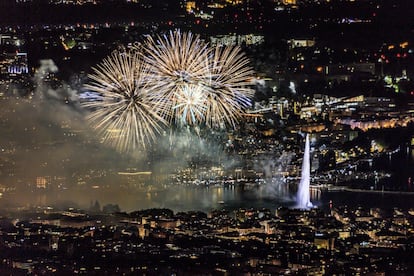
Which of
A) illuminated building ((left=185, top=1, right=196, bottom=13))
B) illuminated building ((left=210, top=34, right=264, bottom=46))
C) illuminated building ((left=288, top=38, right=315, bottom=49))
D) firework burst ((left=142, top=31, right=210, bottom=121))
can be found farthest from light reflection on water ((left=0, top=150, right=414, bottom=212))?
illuminated building ((left=288, top=38, right=315, bottom=49))

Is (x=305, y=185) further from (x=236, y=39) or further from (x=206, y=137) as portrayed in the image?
(x=236, y=39)

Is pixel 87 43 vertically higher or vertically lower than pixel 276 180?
→ higher

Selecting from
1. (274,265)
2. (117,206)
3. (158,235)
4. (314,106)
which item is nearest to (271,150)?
(314,106)

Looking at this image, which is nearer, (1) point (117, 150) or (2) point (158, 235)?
(2) point (158, 235)

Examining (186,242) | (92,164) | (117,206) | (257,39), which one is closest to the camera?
(186,242)

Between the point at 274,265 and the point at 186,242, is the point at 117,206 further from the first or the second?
the point at 274,265

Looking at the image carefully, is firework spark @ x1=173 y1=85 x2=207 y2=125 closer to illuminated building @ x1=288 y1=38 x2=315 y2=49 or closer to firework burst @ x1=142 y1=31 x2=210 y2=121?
firework burst @ x1=142 y1=31 x2=210 y2=121

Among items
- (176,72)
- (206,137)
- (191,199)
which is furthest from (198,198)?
(176,72)
